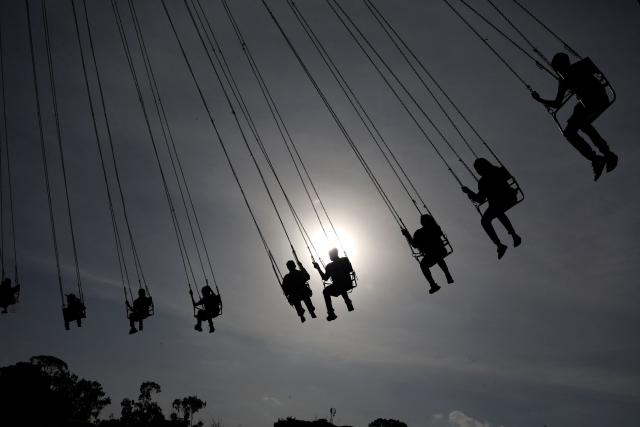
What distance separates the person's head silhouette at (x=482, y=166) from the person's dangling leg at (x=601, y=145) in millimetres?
1680

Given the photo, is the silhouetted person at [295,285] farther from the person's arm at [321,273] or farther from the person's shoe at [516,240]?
the person's shoe at [516,240]

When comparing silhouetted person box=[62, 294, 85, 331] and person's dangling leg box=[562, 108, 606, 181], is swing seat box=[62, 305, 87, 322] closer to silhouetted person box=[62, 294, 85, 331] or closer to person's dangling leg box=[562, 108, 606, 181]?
silhouetted person box=[62, 294, 85, 331]

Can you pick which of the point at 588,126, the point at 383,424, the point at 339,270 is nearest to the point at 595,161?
the point at 588,126

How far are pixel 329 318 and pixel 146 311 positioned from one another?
8.18 metres

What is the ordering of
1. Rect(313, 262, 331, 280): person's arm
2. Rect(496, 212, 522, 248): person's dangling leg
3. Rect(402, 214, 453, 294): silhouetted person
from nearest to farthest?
Rect(496, 212, 522, 248): person's dangling leg, Rect(402, 214, 453, 294): silhouetted person, Rect(313, 262, 331, 280): person's arm

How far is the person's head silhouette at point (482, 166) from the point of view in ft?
25.6

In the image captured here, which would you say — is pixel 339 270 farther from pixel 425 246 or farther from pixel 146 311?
pixel 146 311

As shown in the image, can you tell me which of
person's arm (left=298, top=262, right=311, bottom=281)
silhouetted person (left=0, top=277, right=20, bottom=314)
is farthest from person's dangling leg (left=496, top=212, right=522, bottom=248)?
silhouetted person (left=0, top=277, right=20, bottom=314)

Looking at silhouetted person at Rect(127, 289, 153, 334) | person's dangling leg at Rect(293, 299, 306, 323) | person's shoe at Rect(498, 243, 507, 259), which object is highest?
silhouetted person at Rect(127, 289, 153, 334)

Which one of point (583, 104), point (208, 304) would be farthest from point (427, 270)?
point (208, 304)

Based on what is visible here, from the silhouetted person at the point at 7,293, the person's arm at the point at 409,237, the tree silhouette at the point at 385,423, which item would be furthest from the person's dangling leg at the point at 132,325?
the tree silhouette at the point at 385,423

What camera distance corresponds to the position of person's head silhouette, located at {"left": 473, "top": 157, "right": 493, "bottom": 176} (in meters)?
7.81

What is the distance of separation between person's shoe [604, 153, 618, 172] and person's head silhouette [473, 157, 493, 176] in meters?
1.90

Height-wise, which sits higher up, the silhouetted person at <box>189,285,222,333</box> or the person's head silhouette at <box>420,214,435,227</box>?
the silhouetted person at <box>189,285,222,333</box>
